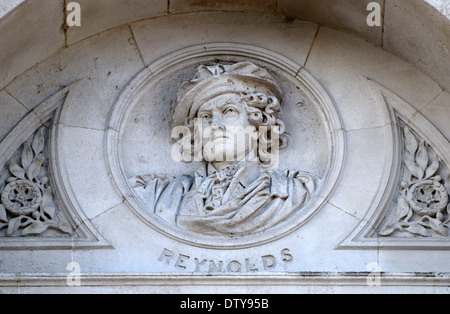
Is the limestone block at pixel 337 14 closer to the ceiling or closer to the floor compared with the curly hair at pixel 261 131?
closer to the ceiling

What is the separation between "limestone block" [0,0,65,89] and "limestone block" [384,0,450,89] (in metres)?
2.42

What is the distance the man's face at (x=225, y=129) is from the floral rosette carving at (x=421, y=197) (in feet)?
4.00

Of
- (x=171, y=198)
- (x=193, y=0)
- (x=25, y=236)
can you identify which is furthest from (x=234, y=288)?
(x=193, y=0)

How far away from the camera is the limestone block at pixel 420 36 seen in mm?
8266

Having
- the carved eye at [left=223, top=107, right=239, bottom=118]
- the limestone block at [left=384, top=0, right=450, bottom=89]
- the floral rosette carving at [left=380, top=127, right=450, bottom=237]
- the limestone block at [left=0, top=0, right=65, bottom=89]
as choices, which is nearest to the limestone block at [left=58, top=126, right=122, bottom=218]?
the limestone block at [left=0, top=0, right=65, bottom=89]

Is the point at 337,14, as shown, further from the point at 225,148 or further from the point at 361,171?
the point at 225,148

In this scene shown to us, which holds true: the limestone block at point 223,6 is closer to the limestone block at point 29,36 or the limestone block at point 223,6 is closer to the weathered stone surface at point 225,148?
the weathered stone surface at point 225,148

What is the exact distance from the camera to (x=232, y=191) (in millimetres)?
8641

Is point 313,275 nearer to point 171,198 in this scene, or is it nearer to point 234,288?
point 234,288

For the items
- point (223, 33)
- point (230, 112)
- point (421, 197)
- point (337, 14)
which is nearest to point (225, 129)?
point (230, 112)

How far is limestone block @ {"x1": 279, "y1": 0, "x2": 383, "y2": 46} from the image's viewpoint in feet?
28.7

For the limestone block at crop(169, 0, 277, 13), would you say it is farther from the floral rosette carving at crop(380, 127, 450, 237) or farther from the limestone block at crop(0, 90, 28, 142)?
the floral rosette carving at crop(380, 127, 450, 237)

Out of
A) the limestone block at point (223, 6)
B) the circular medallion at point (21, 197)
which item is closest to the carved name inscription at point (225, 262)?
the circular medallion at point (21, 197)
